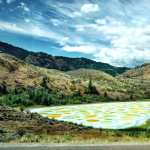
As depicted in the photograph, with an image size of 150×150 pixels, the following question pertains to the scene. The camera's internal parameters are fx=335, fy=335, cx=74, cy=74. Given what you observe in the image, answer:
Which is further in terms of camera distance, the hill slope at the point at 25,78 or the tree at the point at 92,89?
the tree at the point at 92,89

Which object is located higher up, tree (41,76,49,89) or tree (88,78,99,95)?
tree (41,76,49,89)

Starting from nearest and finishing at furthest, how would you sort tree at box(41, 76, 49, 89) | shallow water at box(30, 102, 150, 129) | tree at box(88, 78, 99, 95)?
shallow water at box(30, 102, 150, 129)
tree at box(41, 76, 49, 89)
tree at box(88, 78, 99, 95)

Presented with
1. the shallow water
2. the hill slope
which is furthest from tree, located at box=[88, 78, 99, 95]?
the shallow water

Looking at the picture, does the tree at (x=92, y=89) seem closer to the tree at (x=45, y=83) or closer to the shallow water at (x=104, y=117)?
the tree at (x=45, y=83)

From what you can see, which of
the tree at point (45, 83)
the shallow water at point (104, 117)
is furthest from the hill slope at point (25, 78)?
the shallow water at point (104, 117)

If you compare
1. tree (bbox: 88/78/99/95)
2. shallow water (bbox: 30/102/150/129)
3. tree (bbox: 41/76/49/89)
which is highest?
tree (bbox: 41/76/49/89)

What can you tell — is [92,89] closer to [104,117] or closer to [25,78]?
[25,78]

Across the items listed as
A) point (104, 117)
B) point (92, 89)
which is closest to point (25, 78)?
point (92, 89)

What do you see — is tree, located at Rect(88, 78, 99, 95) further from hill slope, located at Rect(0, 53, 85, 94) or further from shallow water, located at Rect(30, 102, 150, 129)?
shallow water, located at Rect(30, 102, 150, 129)

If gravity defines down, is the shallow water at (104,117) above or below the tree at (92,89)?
below

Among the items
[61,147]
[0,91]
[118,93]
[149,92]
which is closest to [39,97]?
[0,91]

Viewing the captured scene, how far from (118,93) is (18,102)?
47.2m

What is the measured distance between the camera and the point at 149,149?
646 centimetres

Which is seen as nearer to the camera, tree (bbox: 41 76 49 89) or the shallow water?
the shallow water
